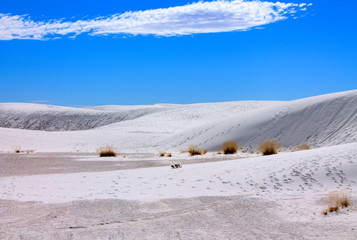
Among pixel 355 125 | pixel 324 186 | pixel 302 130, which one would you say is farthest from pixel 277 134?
pixel 324 186

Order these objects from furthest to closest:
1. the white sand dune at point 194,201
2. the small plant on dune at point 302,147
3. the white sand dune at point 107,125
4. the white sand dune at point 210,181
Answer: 1. the white sand dune at point 107,125
2. the small plant on dune at point 302,147
3. the white sand dune at point 210,181
4. the white sand dune at point 194,201

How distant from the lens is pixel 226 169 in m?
12.9

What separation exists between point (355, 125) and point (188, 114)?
35730mm

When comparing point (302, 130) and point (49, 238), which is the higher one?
point (302, 130)

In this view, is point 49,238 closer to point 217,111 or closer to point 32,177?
point 32,177

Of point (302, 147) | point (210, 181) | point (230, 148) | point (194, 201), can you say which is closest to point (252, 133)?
point (230, 148)

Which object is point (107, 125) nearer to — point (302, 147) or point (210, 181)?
point (302, 147)

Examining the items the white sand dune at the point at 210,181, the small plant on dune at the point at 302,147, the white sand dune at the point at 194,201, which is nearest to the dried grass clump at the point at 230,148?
the small plant on dune at the point at 302,147

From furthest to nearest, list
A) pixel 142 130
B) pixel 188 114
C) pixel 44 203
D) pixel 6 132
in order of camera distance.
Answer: pixel 188 114 < pixel 142 130 < pixel 6 132 < pixel 44 203

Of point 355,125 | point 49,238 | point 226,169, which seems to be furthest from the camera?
point 355,125

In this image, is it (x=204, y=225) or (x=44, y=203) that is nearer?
(x=204, y=225)

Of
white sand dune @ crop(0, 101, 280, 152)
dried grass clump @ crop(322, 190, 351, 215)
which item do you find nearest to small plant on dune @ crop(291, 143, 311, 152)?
white sand dune @ crop(0, 101, 280, 152)

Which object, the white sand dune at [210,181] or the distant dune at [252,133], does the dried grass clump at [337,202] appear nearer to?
the white sand dune at [210,181]

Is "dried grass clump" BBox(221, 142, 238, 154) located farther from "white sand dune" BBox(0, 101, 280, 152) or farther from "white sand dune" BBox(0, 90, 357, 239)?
"white sand dune" BBox(0, 101, 280, 152)
